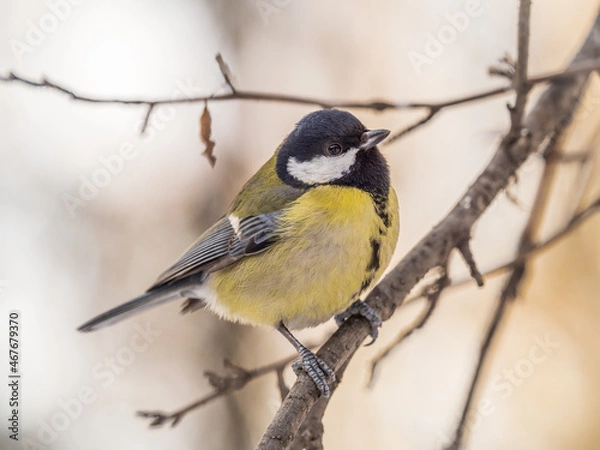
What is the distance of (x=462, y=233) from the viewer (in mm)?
2543

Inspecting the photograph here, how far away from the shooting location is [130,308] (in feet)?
9.77

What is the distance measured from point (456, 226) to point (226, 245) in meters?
1.00

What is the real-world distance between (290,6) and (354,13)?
1.64 ft

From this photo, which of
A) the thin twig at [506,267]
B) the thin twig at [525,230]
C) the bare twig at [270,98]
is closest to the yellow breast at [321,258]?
the thin twig at [506,267]

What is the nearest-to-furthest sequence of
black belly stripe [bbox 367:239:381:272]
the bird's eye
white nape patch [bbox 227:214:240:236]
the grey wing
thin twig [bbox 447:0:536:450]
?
thin twig [bbox 447:0:536:450]
black belly stripe [bbox 367:239:381:272]
the bird's eye
the grey wing
white nape patch [bbox 227:214:240:236]

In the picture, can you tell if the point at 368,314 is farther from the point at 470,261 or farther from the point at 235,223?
the point at 235,223

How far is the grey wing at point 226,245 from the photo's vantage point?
2781 mm

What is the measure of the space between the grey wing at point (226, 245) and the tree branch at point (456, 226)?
53cm

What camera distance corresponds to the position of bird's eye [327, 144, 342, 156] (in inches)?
105

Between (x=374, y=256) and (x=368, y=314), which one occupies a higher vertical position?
(x=374, y=256)

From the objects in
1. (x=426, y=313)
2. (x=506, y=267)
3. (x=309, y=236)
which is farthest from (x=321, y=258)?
(x=506, y=267)

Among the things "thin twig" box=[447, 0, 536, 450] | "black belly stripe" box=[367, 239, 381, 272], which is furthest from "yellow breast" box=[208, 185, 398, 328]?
"thin twig" box=[447, 0, 536, 450]

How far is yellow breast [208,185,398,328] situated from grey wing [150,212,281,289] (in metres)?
0.06

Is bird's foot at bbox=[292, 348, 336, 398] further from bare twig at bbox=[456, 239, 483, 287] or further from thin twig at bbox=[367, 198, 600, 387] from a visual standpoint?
bare twig at bbox=[456, 239, 483, 287]
